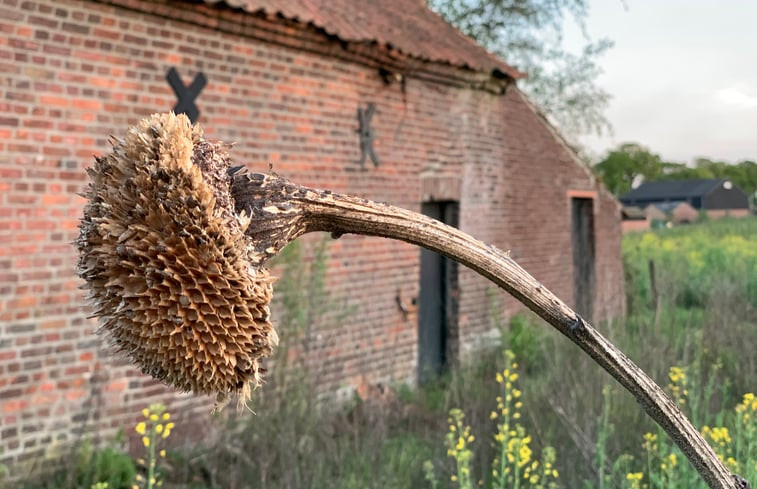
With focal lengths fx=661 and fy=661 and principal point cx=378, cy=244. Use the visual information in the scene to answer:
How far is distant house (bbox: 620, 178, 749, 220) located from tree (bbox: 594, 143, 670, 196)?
2579 millimetres

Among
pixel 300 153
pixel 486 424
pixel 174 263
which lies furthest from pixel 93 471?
pixel 174 263

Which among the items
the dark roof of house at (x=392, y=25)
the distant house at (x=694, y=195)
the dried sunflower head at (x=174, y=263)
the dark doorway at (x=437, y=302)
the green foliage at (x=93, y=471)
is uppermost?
the distant house at (x=694, y=195)

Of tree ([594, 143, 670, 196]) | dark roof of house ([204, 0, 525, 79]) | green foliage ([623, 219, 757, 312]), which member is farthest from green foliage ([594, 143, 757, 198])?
dark roof of house ([204, 0, 525, 79])

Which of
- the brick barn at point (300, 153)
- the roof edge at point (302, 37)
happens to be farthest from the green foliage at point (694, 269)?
the roof edge at point (302, 37)

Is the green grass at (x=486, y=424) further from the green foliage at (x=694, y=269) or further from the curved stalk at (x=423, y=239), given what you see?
the curved stalk at (x=423, y=239)

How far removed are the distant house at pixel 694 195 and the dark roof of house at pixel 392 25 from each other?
285 feet

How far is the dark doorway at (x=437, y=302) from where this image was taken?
8.66 metres

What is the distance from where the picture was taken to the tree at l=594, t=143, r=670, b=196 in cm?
8812

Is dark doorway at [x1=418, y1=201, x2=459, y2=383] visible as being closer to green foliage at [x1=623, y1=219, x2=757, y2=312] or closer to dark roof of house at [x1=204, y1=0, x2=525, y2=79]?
dark roof of house at [x1=204, y1=0, x2=525, y2=79]

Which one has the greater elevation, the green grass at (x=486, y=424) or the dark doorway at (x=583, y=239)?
the dark doorway at (x=583, y=239)

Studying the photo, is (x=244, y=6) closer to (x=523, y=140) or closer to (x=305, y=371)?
(x=305, y=371)

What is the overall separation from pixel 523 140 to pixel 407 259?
3381mm

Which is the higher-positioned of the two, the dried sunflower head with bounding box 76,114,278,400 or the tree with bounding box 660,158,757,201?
the tree with bounding box 660,158,757,201

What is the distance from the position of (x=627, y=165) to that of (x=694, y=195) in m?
10.1
